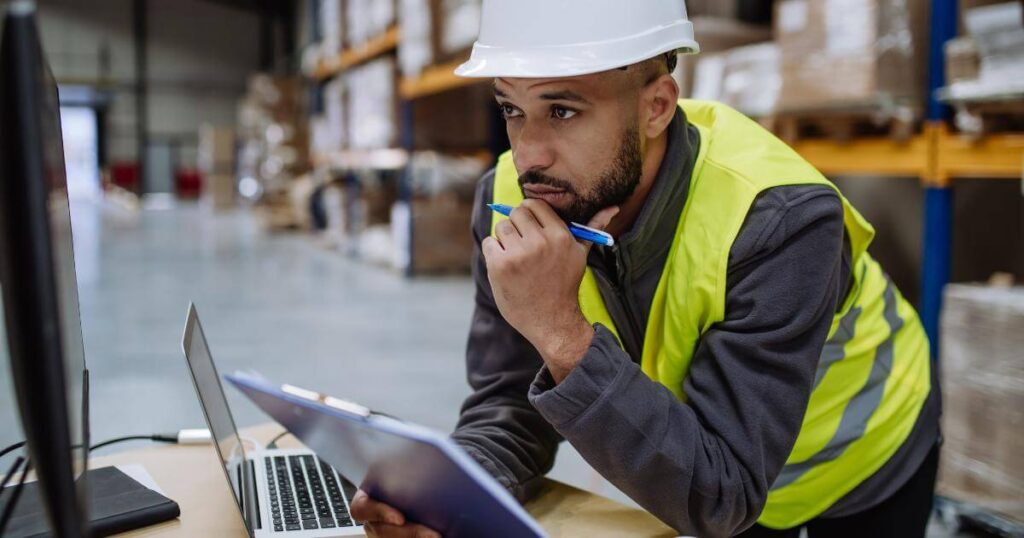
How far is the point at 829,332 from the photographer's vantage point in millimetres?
1464

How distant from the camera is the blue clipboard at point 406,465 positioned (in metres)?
0.89

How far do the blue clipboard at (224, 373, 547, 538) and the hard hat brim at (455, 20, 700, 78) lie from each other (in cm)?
50

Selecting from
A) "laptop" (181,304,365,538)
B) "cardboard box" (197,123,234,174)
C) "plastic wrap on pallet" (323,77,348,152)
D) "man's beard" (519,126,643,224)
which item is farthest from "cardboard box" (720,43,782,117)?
"cardboard box" (197,123,234,174)

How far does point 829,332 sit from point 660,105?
44cm

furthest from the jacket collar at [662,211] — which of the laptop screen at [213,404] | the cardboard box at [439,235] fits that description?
the cardboard box at [439,235]

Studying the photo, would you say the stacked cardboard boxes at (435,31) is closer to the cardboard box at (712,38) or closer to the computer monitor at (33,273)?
the cardboard box at (712,38)

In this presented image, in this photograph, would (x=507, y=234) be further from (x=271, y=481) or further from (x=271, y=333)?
(x=271, y=333)

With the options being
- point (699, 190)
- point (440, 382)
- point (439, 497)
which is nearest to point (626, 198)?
point (699, 190)

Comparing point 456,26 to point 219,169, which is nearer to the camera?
point 456,26

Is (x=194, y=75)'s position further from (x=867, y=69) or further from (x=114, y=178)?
(x=867, y=69)

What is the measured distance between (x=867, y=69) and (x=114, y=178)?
2673 cm

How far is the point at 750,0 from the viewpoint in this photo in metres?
5.16

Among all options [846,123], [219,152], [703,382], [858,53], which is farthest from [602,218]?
[219,152]

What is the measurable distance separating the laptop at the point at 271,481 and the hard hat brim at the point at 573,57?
55 cm
